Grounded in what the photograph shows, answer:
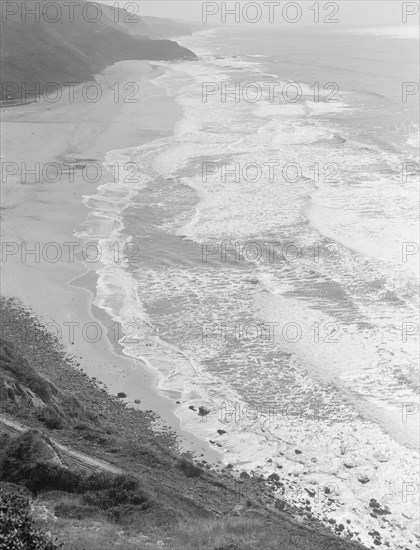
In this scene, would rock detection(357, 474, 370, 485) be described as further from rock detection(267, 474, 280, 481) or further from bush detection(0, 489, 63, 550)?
bush detection(0, 489, 63, 550)

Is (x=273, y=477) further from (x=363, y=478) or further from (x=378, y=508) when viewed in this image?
(x=378, y=508)

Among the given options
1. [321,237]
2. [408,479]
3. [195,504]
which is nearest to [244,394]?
[408,479]

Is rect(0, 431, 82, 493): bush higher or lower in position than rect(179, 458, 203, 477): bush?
higher

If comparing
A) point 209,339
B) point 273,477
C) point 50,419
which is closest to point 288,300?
Answer: point 209,339

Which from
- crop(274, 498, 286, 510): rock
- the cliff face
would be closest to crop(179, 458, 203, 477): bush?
crop(274, 498, 286, 510): rock

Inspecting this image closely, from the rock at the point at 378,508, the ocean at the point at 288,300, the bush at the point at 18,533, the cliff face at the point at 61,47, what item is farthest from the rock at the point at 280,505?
the cliff face at the point at 61,47

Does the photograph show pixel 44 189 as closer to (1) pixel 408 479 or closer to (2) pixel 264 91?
(1) pixel 408 479

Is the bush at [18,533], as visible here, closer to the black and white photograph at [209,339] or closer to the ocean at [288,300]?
the black and white photograph at [209,339]
